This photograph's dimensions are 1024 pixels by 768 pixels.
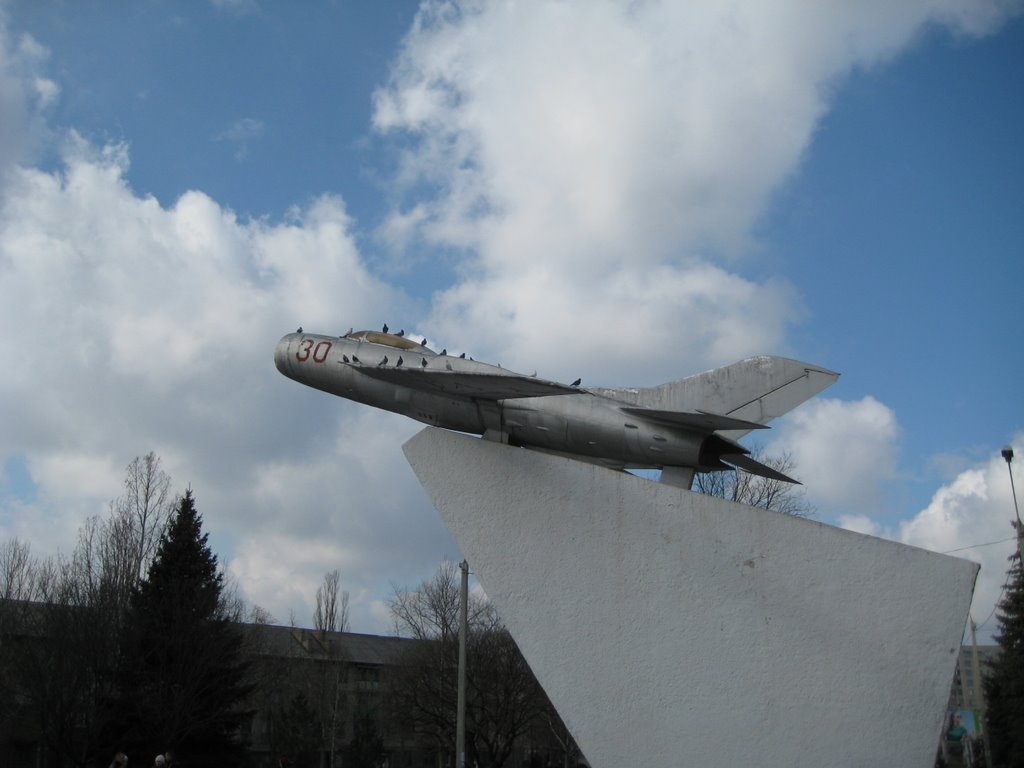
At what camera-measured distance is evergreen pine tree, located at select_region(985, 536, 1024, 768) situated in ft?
101

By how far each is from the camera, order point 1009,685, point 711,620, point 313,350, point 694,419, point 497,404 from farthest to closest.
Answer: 1. point 1009,685
2. point 313,350
3. point 497,404
4. point 694,419
5. point 711,620

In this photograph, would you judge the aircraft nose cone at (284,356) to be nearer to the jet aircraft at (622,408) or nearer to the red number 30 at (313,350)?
the red number 30 at (313,350)

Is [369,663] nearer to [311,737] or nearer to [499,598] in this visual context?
[311,737]

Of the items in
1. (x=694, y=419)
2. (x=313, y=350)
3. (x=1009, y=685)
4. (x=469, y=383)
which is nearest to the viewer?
(x=694, y=419)

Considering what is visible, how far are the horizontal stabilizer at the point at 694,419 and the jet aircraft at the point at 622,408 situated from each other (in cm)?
2

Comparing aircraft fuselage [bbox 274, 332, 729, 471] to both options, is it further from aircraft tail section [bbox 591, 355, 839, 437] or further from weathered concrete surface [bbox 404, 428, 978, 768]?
weathered concrete surface [bbox 404, 428, 978, 768]

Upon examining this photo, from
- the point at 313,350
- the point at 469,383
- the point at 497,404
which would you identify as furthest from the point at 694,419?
the point at 313,350

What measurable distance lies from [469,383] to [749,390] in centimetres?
404

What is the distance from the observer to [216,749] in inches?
1021

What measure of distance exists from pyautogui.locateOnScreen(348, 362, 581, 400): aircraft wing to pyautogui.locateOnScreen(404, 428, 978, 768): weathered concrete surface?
3.61 feet

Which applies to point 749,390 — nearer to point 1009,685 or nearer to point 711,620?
point 711,620

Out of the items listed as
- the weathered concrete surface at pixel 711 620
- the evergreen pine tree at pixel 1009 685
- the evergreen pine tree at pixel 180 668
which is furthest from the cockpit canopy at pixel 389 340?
the evergreen pine tree at pixel 1009 685

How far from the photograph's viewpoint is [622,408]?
42.2 feet

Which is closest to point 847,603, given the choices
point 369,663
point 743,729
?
point 743,729
